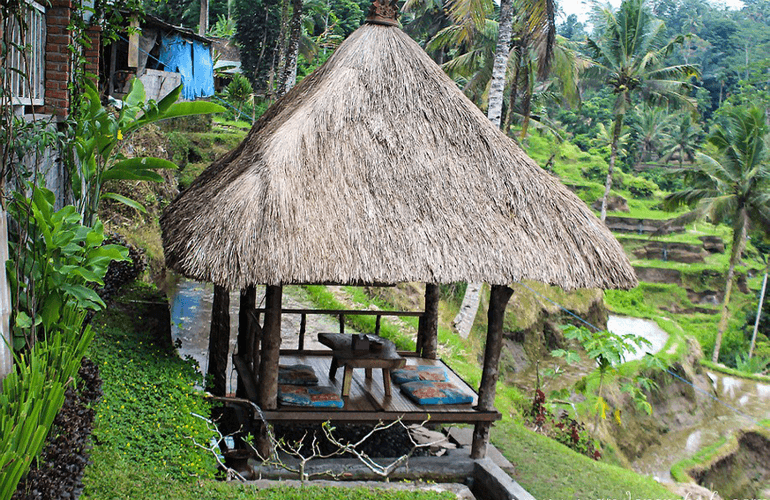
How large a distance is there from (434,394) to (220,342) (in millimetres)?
2409

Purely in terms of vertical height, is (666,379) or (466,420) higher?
(466,420)

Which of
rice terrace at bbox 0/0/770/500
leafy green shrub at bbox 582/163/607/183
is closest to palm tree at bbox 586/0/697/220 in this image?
rice terrace at bbox 0/0/770/500

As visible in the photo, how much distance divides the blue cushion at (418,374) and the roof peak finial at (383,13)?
3.62 metres

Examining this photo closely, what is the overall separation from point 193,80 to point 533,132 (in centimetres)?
2824

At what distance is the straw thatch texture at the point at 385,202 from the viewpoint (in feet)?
18.7

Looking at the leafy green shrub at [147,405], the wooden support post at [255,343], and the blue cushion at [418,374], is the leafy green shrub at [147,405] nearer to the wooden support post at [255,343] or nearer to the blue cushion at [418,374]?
the wooden support post at [255,343]

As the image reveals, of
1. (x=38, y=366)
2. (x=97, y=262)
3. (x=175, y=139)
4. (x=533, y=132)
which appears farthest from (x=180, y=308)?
(x=533, y=132)

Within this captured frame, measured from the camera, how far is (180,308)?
11797 mm

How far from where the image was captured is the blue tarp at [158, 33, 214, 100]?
18.1 metres

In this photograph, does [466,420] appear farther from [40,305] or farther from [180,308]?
[180,308]

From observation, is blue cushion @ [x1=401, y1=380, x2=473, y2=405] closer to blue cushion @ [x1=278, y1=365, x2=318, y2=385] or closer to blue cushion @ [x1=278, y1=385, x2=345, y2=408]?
blue cushion @ [x1=278, y1=385, x2=345, y2=408]

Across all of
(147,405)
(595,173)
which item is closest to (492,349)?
(147,405)

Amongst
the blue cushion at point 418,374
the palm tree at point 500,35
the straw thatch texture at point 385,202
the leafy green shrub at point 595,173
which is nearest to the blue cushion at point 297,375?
the blue cushion at point 418,374

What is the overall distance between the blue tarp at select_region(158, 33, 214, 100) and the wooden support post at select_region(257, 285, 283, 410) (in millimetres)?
12634
